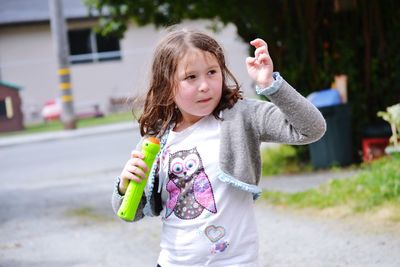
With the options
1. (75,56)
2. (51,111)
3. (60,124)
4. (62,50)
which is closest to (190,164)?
(62,50)

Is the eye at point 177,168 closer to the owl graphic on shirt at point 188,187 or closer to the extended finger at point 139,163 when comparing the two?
the owl graphic on shirt at point 188,187

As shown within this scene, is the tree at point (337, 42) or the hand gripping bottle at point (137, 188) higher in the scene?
the hand gripping bottle at point (137, 188)

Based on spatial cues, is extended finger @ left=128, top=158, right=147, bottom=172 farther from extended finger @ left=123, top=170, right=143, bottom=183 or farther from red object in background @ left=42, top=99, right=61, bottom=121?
red object in background @ left=42, top=99, right=61, bottom=121

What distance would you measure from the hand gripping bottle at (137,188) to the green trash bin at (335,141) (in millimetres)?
6277

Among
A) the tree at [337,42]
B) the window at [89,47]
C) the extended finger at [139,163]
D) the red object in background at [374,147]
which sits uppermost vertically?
the extended finger at [139,163]

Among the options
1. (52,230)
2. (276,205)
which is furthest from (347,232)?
(52,230)

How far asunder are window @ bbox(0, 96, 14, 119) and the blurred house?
104 inches

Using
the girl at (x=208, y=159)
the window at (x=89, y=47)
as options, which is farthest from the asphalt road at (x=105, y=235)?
the window at (x=89, y=47)

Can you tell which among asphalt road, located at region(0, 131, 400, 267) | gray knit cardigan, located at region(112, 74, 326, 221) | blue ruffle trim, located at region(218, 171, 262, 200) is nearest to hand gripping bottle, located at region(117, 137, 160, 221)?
gray knit cardigan, located at region(112, 74, 326, 221)

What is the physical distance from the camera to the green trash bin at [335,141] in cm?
880

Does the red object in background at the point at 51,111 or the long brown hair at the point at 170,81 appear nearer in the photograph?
the long brown hair at the point at 170,81

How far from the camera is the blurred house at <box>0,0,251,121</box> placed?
1068 inches

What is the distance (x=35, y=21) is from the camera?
89.1 ft

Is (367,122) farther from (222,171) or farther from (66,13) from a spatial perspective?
(66,13)
